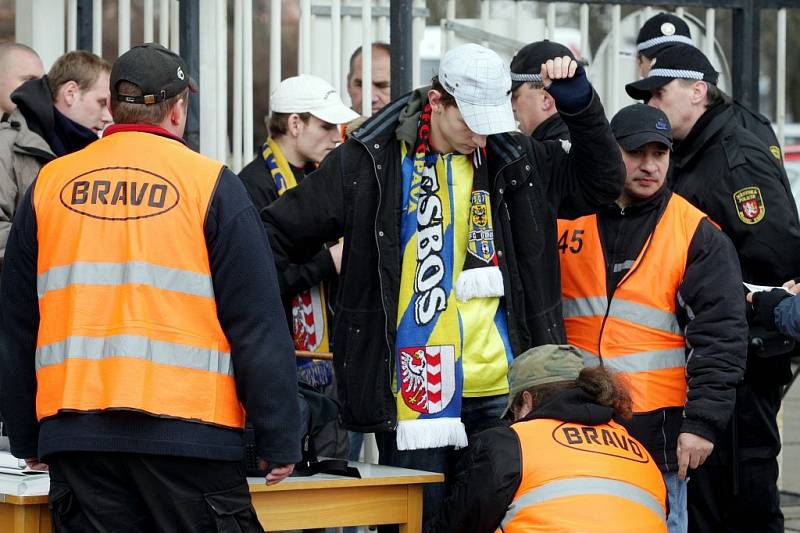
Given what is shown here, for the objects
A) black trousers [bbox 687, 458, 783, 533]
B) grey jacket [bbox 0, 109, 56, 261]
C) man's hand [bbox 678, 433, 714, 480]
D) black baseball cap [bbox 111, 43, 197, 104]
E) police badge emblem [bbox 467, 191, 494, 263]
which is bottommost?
black trousers [bbox 687, 458, 783, 533]

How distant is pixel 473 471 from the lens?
354 centimetres

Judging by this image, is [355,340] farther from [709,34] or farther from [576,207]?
[709,34]

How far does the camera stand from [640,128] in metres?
4.54

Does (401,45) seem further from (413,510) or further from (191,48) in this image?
(413,510)

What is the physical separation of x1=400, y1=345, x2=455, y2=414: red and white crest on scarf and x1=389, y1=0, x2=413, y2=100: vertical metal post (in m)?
1.68

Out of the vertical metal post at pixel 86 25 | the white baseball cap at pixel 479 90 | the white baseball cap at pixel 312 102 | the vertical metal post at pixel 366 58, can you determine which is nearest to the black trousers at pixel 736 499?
the white baseball cap at pixel 479 90

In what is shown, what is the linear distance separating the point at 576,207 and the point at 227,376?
4.56ft

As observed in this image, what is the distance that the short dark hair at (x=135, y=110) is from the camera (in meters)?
3.46

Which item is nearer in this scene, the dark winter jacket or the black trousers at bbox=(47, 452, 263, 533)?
the black trousers at bbox=(47, 452, 263, 533)

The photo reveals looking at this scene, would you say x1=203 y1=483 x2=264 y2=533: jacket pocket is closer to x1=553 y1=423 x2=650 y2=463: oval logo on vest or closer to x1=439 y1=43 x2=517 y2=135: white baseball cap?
x1=553 y1=423 x2=650 y2=463: oval logo on vest

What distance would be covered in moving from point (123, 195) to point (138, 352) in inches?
14.4

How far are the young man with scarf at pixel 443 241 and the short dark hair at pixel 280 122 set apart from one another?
1.34 meters

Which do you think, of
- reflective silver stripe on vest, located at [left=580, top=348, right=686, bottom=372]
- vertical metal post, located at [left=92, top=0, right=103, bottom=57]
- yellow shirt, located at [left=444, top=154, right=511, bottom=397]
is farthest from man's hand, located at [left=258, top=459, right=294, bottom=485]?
vertical metal post, located at [left=92, top=0, right=103, bottom=57]

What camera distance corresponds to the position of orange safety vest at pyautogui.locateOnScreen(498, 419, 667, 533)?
11.2ft
